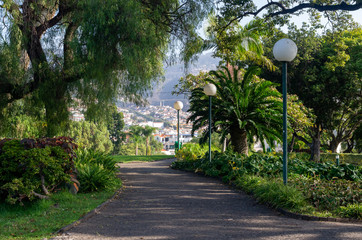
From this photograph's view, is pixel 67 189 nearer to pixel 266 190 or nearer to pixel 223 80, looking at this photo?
pixel 266 190

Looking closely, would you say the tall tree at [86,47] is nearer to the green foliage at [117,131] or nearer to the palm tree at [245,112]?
the palm tree at [245,112]

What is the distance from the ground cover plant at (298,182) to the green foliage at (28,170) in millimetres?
4499

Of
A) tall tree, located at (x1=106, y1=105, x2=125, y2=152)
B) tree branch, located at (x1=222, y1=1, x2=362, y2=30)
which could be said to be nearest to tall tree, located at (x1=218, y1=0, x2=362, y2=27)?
tree branch, located at (x1=222, y1=1, x2=362, y2=30)

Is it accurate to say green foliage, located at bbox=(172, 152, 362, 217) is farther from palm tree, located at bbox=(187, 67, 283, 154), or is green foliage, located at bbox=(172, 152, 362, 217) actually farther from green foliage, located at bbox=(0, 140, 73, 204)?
green foliage, located at bbox=(0, 140, 73, 204)

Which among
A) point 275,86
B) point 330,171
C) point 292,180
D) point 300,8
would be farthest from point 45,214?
point 275,86

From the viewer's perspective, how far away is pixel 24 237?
531cm

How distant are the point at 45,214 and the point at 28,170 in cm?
123

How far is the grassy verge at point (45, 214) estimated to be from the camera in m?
5.67

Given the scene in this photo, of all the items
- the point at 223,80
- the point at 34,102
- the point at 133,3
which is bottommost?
the point at 34,102

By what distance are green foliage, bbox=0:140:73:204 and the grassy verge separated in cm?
26

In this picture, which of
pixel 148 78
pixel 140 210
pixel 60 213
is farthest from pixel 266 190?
pixel 148 78

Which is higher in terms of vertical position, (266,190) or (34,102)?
(34,102)

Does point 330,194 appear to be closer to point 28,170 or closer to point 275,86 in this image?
point 28,170

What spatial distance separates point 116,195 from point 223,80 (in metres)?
7.50
